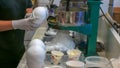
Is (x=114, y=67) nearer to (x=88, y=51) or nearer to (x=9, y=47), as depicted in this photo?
(x=88, y=51)

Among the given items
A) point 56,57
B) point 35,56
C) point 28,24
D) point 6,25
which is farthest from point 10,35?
point 35,56

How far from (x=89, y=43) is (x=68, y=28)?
18cm

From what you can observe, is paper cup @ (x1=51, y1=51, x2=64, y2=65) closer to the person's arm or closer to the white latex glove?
the white latex glove

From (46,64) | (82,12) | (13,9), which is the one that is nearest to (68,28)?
(82,12)

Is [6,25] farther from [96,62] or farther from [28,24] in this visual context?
[96,62]

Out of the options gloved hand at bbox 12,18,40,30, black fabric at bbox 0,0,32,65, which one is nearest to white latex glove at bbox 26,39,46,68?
gloved hand at bbox 12,18,40,30

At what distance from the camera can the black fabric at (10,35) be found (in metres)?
1.88

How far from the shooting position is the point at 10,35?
1923 mm

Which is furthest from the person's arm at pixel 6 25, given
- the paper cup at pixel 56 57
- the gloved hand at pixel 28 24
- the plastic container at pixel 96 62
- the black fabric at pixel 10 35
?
the plastic container at pixel 96 62

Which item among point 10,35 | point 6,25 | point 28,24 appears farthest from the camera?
point 10,35

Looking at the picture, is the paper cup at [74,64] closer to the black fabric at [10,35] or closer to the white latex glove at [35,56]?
the white latex glove at [35,56]

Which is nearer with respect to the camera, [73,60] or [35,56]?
[35,56]

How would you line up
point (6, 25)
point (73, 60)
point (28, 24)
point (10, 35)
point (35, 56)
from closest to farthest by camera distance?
point (35, 56) → point (73, 60) → point (28, 24) → point (6, 25) → point (10, 35)

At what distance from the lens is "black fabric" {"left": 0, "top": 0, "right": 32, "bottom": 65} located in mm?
1878
